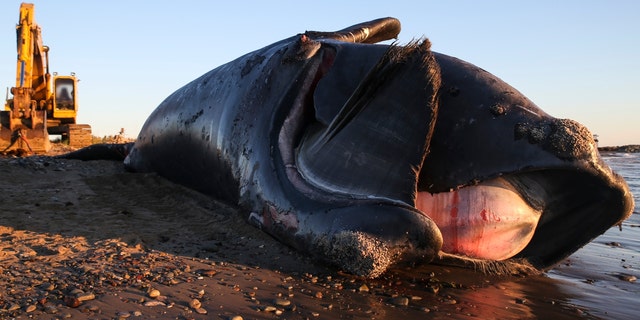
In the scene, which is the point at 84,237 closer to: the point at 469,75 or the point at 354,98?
the point at 354,98

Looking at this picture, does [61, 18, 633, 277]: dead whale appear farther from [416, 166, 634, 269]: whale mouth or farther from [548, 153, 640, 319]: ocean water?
[548, 153, 640, 319]: ocean water

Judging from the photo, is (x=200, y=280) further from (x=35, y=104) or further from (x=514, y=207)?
(x=35, y=104)

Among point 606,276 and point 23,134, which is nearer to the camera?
point 606,276

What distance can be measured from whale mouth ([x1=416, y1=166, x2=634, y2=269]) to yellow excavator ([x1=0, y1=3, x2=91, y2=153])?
11034mm

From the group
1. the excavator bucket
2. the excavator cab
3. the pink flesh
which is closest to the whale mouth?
the pink flesh

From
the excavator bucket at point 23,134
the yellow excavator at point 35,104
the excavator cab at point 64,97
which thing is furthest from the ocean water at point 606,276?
the excavator cab at point 64,97

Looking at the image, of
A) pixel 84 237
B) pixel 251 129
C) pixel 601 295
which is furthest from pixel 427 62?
pixel 84 237

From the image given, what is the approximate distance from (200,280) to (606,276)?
2557 mm

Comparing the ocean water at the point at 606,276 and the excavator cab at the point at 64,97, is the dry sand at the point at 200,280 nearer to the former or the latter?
the ocean water at the point at 606,276

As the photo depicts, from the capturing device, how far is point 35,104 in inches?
555

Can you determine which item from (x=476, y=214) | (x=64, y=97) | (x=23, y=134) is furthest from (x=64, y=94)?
(x=476, y=214)

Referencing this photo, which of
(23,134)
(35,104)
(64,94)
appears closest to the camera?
(23,134)

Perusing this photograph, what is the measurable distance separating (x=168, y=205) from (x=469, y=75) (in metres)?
2.73

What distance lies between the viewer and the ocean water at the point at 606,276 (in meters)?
3.09
